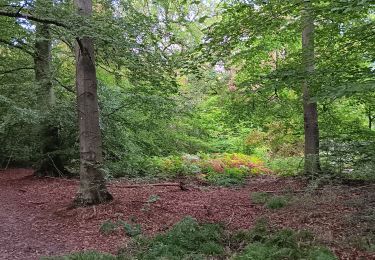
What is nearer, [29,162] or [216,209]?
[216,209]

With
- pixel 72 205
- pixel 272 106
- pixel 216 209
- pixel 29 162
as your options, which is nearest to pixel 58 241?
pixel 72 205

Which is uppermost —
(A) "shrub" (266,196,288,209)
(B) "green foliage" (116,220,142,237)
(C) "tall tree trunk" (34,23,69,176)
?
(C) "tall tree trunk" (34,23,69,176)

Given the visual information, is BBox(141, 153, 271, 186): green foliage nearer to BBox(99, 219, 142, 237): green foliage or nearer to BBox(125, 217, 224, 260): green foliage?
BBox(99, 219, 142, 237): green foliage

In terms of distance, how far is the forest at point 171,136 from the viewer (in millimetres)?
5855

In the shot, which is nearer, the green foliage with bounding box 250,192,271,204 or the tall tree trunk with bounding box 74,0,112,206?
the tall tree trunk with bounding box 74,0,112,206

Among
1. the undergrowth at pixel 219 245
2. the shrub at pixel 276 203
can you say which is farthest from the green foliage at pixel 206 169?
the undergrowth at pixel 219 245

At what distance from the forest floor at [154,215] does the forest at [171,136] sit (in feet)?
0.13

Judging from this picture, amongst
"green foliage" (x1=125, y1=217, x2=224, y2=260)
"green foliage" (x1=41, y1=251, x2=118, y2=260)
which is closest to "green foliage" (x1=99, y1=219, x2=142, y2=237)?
"green foliage" (x1=125, y1=217, x2=224, y2=260)

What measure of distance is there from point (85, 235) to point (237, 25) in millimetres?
4356

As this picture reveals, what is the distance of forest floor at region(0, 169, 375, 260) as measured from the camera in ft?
19.4

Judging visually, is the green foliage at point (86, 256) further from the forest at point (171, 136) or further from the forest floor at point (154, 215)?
the forest floor at point (154, 215)

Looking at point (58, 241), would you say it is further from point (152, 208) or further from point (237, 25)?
point (237, 25)

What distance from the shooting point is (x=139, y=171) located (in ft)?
46.0

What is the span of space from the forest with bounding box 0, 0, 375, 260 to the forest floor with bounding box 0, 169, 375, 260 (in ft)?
0.13
